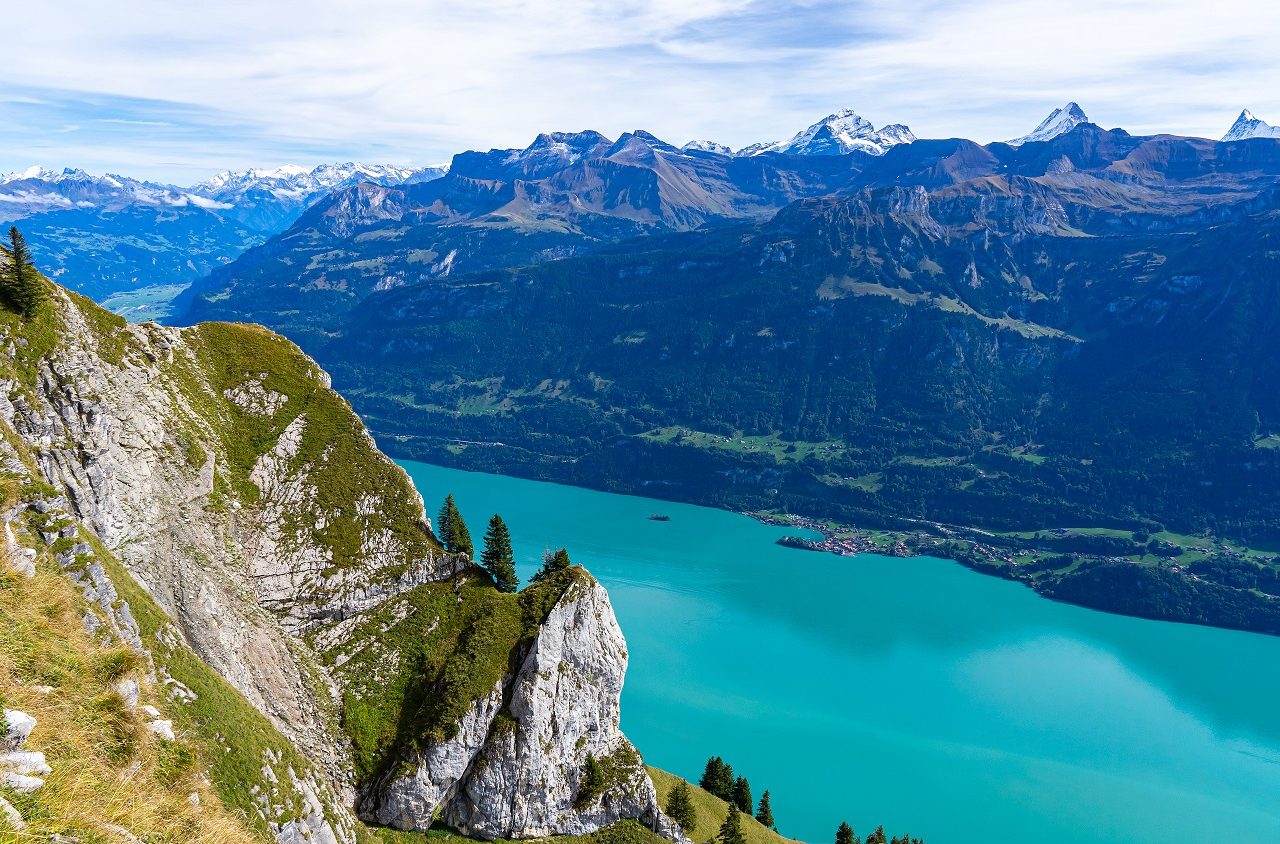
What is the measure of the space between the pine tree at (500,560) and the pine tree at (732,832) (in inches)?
930

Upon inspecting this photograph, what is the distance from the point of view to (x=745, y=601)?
158 meters

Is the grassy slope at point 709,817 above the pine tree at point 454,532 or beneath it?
beneath

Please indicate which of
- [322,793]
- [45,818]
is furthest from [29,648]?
[322,793]

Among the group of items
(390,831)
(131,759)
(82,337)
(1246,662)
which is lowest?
(1246,662)

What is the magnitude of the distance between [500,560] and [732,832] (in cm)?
2625

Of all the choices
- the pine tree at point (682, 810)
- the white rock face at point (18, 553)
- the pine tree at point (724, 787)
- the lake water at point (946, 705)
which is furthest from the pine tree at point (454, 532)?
the lake water at point (946, 705)

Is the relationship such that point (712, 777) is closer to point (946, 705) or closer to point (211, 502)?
point (211, 502)

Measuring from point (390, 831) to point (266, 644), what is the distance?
40.0 ft

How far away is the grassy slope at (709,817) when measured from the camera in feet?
195

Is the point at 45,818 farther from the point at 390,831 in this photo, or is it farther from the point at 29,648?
the point at 390,831

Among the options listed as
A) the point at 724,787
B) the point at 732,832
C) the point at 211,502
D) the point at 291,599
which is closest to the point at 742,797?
the point at 724,787

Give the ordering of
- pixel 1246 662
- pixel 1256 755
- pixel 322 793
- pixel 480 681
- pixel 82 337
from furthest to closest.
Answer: pixel 1246 662 → pixel 1256 755 → pixel 480 681 → pixel 82 337 → pixel 322 793

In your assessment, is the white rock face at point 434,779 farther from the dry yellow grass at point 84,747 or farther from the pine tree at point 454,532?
the dry yellow grass at point 84,747

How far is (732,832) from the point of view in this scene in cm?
5662
